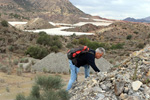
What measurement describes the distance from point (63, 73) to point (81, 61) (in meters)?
6.82

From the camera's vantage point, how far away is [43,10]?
3698 inches

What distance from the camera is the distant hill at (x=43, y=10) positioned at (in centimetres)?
7488

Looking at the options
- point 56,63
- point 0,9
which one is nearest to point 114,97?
point 56,63

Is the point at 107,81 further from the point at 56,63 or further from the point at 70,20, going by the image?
the point at 70,20

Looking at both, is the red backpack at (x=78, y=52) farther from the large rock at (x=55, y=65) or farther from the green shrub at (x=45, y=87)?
the large rock at (x=55, y=65)

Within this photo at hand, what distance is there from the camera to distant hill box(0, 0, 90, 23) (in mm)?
74875

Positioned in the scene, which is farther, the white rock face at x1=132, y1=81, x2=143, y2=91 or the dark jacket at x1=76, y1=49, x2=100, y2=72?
the dark jacket at x1=76, y1=49, x2=100, y2=72

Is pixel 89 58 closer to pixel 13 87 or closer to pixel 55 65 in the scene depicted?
pixel 13 87

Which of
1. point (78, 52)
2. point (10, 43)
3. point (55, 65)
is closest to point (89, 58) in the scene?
point (78, 52)

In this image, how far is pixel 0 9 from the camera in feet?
242

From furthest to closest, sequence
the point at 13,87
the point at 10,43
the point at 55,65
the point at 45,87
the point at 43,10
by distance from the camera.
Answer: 1. the point at 43,10
2. the point at 10,43
3. the point at 55,65
4. the point at 13,87
5. the point at 45,87

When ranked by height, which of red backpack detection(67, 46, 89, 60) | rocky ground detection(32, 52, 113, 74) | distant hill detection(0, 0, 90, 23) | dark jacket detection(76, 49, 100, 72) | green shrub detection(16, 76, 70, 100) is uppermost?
distant hill detection(0, 0, 90, 23)

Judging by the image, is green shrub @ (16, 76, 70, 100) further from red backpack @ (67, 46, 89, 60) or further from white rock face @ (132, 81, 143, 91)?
white rock face @ (132, 81, 143, 91)

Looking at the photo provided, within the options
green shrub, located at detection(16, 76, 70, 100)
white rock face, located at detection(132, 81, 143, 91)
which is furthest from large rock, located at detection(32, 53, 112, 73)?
white rock face, located at detection(132, 81, 143, 91)
